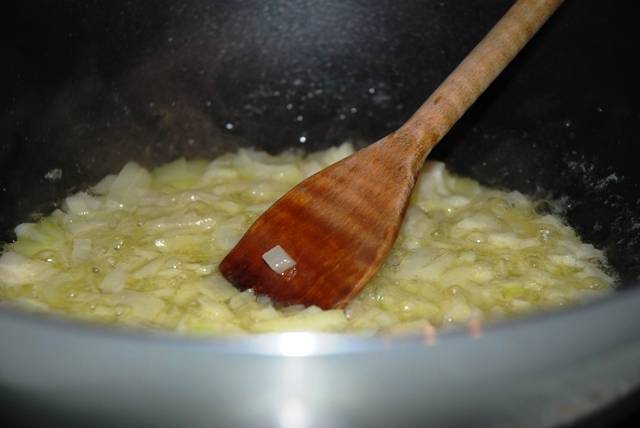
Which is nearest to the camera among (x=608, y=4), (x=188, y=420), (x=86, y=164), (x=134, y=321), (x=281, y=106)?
(x=188, y=420)

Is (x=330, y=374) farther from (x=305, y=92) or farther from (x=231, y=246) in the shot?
(x=305, y=92)

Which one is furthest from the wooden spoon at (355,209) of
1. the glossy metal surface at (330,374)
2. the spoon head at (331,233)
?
the glossy metal surface at (330,374)

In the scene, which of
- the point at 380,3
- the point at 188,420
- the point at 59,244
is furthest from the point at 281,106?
the point at 188,420

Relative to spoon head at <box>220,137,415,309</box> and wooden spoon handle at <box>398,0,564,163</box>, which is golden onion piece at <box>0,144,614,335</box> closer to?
spoon head at <box>220,137,415,309</box>

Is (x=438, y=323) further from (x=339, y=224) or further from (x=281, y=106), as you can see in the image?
(x=281, y=106)

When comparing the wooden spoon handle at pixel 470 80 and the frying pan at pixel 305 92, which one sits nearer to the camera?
the wooden spoon handle at pixel 470 80

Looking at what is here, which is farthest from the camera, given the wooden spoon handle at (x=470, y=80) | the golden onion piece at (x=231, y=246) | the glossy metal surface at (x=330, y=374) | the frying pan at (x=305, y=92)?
the frying pan at (x=305, y=92)

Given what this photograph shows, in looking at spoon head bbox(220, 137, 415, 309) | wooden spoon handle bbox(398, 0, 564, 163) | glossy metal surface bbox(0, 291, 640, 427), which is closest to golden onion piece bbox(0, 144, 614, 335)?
spoon head bbox(220, 137, 415, 309)

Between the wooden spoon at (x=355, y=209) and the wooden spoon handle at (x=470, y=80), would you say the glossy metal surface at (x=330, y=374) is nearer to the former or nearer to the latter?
the wooden spoon at (x=355, y=209)
